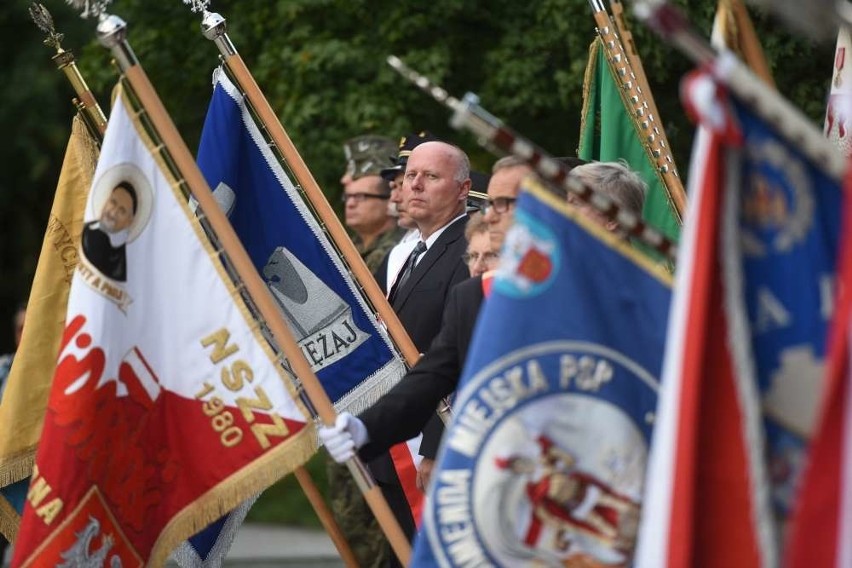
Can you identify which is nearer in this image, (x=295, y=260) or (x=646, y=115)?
(x=295, y=260)

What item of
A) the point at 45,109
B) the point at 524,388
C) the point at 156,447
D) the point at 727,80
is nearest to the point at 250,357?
the point at 156,447

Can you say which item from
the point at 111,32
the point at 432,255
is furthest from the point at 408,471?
the point at 111,32

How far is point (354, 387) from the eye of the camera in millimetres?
6566

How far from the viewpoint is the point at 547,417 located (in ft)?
12.9

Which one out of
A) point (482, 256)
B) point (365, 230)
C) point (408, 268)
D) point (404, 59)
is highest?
point (404, 59)

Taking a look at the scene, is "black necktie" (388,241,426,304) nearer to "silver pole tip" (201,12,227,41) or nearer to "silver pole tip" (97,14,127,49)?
"silver pole tip" (201,12,227,41)

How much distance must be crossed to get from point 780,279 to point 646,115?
3821 mm

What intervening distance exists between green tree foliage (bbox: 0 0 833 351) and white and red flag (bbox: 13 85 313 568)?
3924mm

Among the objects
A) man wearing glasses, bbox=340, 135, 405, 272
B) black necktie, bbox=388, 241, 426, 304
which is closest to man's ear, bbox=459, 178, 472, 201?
black necktie, bbox=388, 241, 426, 304

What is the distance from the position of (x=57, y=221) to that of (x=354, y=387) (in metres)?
1.30

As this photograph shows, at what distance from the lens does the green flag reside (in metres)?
7.38

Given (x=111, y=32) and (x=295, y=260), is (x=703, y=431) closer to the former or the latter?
(x=111, y=32)

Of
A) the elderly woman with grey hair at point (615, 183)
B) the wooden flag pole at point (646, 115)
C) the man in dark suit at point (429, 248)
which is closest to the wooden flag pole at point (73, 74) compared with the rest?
the man in dark suit at point (429, 248)

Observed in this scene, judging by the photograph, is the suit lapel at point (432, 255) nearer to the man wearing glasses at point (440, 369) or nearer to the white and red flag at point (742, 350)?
Answer: the man wearing glasses at point (440, 369)
